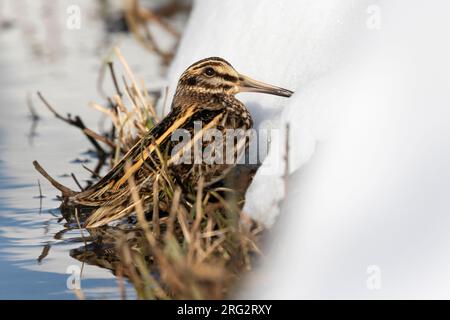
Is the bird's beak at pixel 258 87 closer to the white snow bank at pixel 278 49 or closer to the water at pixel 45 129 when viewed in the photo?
the white snow bank at pixel 278 49

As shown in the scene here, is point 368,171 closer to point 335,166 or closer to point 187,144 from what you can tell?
point 335,166

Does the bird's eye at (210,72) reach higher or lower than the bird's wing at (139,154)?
higher

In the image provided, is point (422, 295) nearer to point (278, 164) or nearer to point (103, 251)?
point (278, 164)

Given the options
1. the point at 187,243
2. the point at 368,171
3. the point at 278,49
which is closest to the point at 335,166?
the point at 368,171

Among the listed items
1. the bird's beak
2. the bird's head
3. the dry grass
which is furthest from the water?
the bird's beak

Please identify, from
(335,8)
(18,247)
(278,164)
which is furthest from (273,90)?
(18,247)

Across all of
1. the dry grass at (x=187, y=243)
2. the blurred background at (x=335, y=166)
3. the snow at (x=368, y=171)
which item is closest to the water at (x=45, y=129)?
the blurred background at (x=335, y=166)

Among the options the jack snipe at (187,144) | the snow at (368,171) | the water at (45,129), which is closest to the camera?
the snow at (368,171)
